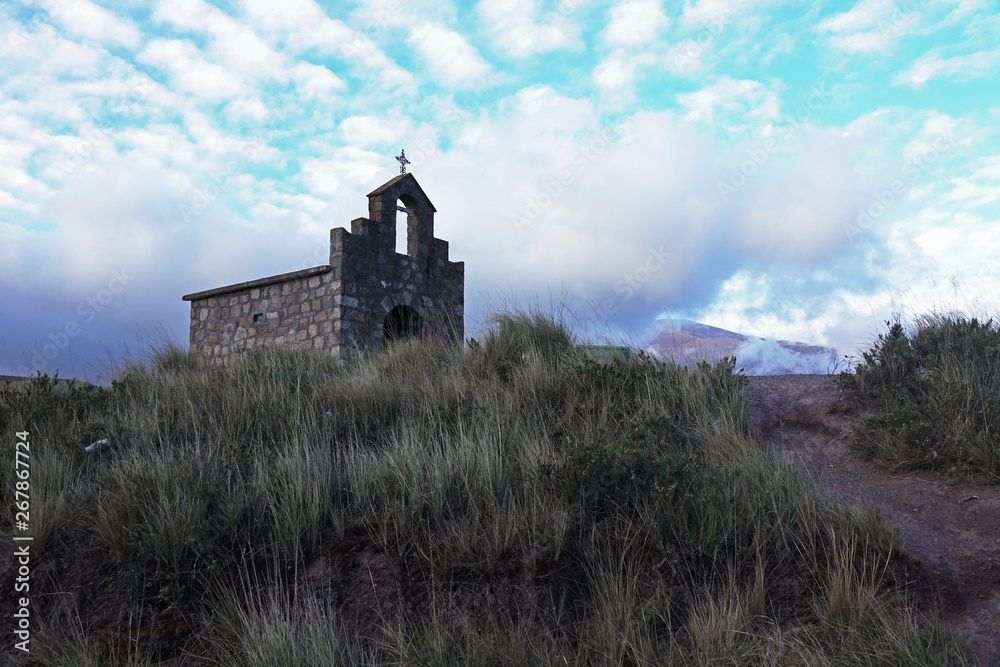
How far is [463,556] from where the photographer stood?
11.3 ft

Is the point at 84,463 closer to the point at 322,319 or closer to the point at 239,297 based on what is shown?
the point at 322,319

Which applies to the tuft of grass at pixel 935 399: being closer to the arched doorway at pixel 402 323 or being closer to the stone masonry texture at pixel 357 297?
the stone masonry texture at pixel 357 297

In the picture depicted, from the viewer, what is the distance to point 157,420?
5191mm

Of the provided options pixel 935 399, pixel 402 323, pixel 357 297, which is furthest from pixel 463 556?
pixel 402 323

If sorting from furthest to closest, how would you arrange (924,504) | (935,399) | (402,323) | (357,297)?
(402,323)
(357,297)
(935,399)
(924,504)

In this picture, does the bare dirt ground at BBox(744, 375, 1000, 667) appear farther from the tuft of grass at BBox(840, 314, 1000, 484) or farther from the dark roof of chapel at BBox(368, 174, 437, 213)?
the dark roof of chapel at BBox(368, 174, 437, 213)

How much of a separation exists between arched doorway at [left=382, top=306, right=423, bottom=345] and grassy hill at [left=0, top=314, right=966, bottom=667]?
7199 mm

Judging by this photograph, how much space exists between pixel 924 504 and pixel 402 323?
32.0 ft

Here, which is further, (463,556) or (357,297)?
(357,297)

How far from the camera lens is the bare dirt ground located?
11.0 ft

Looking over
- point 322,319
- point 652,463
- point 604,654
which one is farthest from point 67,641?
point 322,319

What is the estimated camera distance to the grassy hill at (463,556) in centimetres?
307

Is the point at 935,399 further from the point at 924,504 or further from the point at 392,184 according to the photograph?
the point at 392,184

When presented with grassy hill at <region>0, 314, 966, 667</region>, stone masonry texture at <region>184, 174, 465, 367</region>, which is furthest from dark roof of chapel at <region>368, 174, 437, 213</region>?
grassy hill at <region>0, 314, 966, 667</region>
